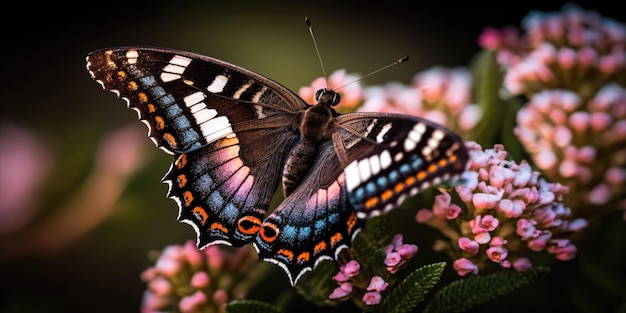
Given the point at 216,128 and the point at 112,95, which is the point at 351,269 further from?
the point at 112,95

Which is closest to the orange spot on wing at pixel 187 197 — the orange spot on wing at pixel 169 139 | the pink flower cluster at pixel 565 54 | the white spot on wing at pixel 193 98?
the orange spot on wing at pixel 169 139

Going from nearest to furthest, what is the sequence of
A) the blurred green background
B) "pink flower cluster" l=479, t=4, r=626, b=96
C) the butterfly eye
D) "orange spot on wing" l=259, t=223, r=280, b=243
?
"orange spot on wing" l=259, t=223, r=280, b=243
the butterfly eye
"pink flower cluster" l=479, t=4, r=626, b=96
the blurred green background

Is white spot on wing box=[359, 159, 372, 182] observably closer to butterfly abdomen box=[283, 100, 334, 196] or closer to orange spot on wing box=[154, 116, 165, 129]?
butterfly abdomen box=[283, 100, 334, 196]

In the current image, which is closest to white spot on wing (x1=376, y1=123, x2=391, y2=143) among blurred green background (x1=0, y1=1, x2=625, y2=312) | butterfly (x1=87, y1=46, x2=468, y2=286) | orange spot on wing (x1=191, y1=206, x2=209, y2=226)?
butterfly (x1=87, y1=46, x2=468, y2=286)

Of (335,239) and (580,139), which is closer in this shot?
(335,239)

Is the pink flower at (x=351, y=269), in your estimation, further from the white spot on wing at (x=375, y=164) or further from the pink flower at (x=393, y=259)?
the white spot on wing at (x=375, y=164)

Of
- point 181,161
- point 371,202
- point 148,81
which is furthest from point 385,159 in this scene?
point 148,81

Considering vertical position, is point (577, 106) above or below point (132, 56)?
below
